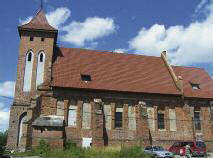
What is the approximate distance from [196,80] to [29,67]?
68.7ft

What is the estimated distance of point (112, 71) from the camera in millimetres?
35469

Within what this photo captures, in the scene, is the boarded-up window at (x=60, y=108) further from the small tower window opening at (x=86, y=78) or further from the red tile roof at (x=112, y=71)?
the small tower window opening at (x=86, y=78)

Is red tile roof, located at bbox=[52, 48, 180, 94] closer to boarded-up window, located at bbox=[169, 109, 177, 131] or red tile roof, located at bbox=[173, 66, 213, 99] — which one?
red tile roof, located at bbox=[173, 66, 213, 99]

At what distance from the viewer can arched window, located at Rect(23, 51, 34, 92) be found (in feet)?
105

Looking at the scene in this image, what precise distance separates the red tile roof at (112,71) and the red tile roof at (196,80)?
185 cm

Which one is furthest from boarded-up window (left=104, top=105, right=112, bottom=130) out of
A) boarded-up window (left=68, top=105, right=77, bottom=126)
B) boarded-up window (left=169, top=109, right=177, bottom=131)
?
boarded-up window (left=169, top=109, right=177, bottom=131)

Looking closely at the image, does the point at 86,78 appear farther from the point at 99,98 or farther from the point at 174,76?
the point at 174,76

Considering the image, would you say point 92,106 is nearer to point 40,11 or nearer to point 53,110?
point 53,110

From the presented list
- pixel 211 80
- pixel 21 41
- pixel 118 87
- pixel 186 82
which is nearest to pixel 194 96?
pixel 186 82

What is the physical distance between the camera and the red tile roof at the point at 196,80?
3517 cm

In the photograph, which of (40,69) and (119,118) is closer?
(119,118)

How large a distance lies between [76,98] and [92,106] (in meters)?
1.92

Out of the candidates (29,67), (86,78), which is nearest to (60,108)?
(86,78)

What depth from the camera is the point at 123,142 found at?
102 ft
